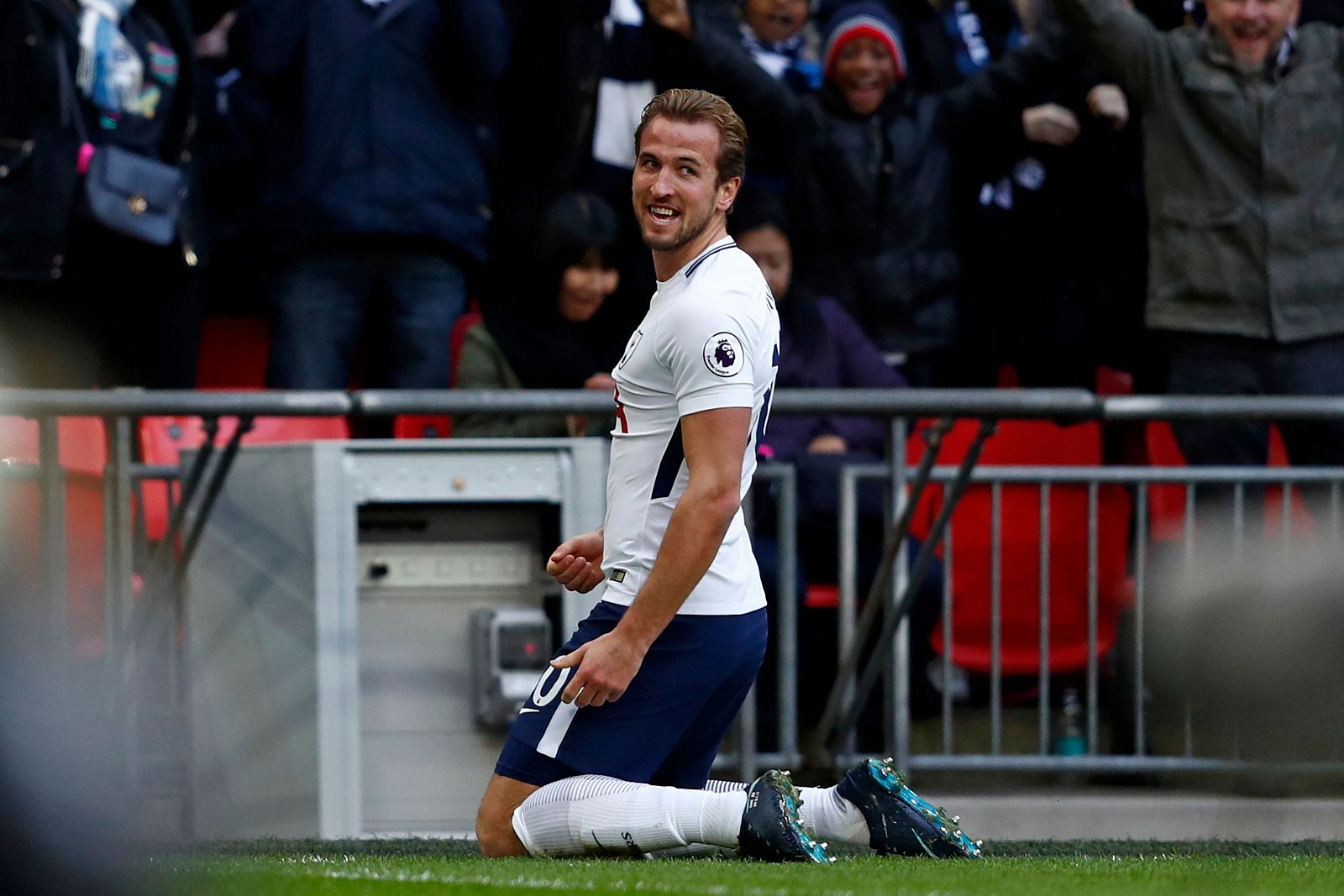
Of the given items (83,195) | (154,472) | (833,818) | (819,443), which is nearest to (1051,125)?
(819,443)

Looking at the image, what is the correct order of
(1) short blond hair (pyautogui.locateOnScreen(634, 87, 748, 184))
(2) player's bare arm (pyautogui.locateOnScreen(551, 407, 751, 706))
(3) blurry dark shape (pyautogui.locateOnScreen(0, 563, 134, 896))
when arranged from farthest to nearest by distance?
(1) short blond hair (pyautogui.locateOnScreen(634, 87, 748, 184)) → (2) player's bare arm (pyautogui.locateOnScreen(551, 407, 751, 706)) → (3) blurry dark shape (pyautogui.locateOnScreen(0, 563, 134, 896))

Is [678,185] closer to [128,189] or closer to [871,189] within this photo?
[128,189]

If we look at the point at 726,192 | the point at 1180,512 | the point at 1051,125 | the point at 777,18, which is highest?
the point at 777,18

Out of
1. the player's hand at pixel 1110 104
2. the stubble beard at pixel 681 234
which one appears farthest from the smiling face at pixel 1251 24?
the stubble beard at pixel 681 234

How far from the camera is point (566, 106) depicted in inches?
321

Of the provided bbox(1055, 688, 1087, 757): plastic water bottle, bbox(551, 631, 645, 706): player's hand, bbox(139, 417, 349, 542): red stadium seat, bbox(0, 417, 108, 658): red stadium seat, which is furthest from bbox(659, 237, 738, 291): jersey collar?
bbox(1055, 688, 1087, 757): plastic water bottle

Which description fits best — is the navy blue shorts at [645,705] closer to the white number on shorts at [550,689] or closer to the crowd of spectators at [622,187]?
the white number on shorts at [550,689]

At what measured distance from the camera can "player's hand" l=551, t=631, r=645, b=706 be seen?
4.77 m

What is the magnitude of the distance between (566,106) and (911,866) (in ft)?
13.8

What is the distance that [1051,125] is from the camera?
835 cm

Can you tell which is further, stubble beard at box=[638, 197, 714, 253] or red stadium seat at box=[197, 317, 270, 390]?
red stadium seat at box=[197, 317, 270, 390]

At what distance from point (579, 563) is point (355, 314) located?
2.66m

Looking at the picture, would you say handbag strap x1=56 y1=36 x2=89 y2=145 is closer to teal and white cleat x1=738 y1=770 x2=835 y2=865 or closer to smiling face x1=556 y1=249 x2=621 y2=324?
smiling face x1=556 y1=249 x2=621 y2=324

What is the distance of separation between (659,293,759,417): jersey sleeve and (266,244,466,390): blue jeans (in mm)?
2984
